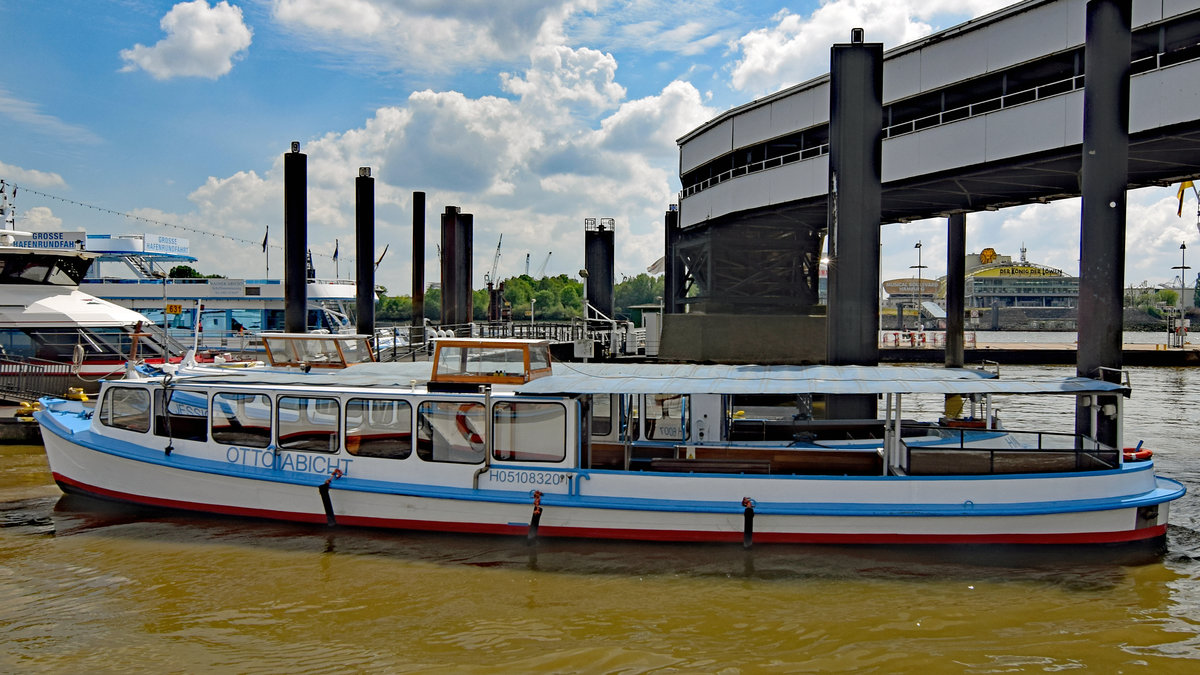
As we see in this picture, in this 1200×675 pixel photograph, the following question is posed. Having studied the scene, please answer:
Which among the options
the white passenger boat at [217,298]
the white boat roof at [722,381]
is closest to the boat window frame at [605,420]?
the white boat roof at [722,381]

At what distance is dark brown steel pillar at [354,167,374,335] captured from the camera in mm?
26594

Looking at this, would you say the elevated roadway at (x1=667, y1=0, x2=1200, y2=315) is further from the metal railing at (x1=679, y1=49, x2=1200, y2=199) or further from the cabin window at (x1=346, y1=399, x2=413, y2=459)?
the cabin window at (x1=346, y1=399, x2=413, y2=459)

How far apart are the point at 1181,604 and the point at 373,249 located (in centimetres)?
2399

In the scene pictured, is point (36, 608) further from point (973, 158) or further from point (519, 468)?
point (973, 158)

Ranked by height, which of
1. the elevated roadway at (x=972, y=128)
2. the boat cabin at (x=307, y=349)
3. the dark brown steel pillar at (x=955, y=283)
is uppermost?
the elevated roadway at (x=972, y=128)

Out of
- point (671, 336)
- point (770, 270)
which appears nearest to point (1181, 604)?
point (671, 336)

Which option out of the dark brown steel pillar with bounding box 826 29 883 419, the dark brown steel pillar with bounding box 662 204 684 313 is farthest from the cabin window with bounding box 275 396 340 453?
the dark brown steel pillar with bounding box 662 204 684 313

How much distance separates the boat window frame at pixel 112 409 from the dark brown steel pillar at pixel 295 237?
35.9ft

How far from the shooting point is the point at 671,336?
3509cm

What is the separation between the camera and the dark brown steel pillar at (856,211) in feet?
50.6

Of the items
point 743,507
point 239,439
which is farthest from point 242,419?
point 743,507

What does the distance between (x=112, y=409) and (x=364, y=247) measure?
48.5ft

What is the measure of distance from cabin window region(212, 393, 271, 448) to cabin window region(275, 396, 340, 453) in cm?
33

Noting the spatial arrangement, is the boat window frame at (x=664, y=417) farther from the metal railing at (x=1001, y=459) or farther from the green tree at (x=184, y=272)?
the green tree at (x=184, y=272)
